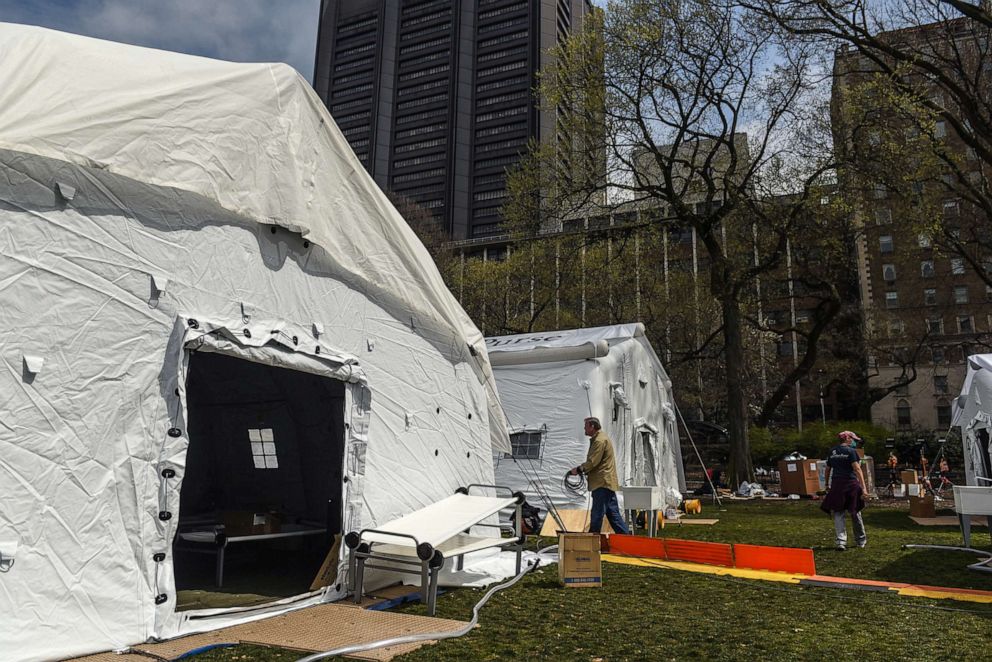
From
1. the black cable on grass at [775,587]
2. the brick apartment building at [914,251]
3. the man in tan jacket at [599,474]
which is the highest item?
the brick apartment building at [914,251]

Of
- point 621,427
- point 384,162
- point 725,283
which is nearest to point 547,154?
point 725,283

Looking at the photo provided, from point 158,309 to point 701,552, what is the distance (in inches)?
237

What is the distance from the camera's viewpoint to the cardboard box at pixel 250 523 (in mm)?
6680

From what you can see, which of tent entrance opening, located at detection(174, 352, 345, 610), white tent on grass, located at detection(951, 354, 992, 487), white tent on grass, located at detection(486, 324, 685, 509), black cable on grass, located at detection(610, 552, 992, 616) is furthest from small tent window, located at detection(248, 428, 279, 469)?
white tent on grass, located at detection(951, 354, 992, 487)

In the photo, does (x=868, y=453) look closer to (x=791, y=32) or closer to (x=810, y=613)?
(x=791, y=32)

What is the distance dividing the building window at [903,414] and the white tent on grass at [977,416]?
3611 cm

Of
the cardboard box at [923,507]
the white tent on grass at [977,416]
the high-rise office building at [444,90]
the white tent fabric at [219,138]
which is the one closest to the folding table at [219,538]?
the white tent fabric at [219,138]

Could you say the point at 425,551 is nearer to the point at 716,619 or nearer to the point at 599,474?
the point at 716,619

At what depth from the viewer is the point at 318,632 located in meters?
4.25

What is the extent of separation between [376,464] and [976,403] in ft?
34.0

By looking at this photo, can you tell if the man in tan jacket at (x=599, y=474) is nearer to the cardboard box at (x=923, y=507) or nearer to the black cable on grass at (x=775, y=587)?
the black cable on grass at (x=775, y=587)

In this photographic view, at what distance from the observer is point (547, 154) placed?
19.0m

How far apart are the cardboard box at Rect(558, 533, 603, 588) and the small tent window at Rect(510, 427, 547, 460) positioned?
4.76 meters

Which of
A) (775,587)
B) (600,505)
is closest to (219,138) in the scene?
(600,505)
